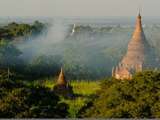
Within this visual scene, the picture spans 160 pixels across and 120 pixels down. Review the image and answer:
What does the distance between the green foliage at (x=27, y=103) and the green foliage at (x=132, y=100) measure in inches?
58.4

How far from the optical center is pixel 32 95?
73.2 ft

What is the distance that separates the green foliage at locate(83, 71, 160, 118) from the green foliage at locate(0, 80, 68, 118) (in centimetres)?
148

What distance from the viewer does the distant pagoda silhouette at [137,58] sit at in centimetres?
4862

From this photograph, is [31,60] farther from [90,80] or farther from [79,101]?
[79,101]

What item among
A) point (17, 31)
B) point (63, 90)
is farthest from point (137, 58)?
point (17, 31)

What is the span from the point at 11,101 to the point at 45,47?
48.6m

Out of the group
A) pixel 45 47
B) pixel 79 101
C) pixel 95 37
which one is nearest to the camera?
pixel 79 101

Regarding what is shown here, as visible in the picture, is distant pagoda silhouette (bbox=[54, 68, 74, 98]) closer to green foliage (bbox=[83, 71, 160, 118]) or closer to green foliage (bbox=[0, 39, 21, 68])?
green foliage (bbox=[0, 39, 21, 68])

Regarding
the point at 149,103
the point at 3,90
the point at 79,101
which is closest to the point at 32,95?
the point at 3,90

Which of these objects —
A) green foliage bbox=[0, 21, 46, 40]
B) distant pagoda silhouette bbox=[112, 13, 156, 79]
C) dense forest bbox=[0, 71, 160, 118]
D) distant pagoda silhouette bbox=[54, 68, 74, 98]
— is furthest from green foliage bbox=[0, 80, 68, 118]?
green foliage bbox=[0, 21, 46, 40]

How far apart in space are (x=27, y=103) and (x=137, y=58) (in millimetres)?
30994

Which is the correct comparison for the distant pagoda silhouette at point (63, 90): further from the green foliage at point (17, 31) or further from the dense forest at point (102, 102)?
the green foliage at point (17, 31)

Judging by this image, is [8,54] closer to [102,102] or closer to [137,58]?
[137,58]

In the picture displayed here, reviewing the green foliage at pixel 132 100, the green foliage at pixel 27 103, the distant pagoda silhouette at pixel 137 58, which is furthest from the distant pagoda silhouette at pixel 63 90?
the green foliage at pixel 27 103
